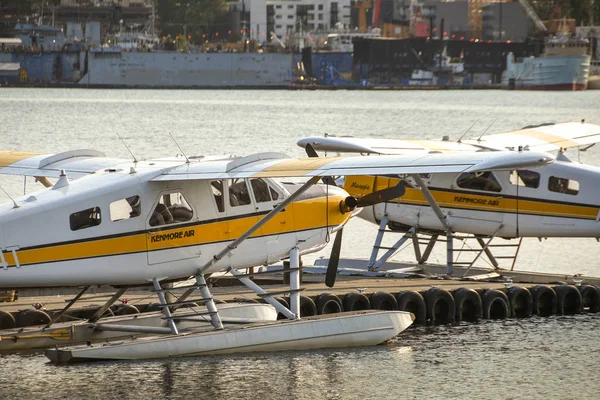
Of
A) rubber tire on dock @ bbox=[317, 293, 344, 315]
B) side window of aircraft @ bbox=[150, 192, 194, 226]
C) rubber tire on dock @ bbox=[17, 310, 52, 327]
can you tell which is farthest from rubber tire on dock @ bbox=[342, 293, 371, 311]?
rubber tire on dock @ bbox=[17, 310, 52, 327]

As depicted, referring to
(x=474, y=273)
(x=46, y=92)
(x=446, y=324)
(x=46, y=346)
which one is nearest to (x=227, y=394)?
(x=46, y=346)

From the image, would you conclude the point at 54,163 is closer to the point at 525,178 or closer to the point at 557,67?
the point at 525,178

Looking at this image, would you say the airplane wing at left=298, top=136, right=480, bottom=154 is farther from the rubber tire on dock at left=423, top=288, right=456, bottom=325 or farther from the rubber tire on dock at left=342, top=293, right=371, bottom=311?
the rubber tire on dock at left=342, top=293, right=371, bottom=311

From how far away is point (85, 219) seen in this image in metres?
15.1

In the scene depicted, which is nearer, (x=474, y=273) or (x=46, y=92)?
(x=474, y=273)

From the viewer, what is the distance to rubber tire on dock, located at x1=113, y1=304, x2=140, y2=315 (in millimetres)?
18109

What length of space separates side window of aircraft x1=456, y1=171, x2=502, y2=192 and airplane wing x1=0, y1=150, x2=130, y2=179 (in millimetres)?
7157

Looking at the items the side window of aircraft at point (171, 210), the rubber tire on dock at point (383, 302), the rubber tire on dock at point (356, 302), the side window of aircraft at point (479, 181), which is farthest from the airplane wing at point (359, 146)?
the side window of aircraft at point (171, 210)

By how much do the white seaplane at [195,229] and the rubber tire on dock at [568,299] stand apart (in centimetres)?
464

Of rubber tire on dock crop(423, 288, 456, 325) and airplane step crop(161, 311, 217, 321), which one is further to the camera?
rubber tire on dock crop(423, 288, 456, 325)

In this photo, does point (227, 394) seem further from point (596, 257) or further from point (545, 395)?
point (596, 257)

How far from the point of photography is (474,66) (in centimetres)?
18962

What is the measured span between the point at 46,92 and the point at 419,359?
6042 inches

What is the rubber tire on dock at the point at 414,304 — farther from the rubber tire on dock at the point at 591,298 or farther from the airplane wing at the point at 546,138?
the airplane wing at the point at 546,138
